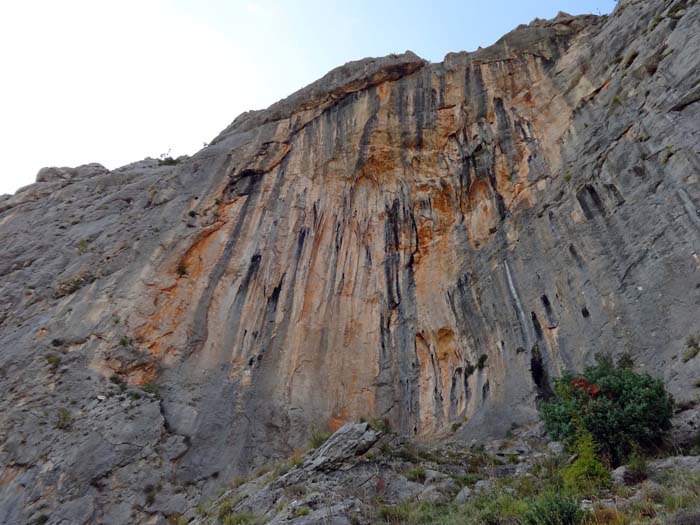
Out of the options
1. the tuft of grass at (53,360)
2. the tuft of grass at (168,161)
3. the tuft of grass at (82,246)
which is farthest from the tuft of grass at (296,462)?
the tuft of grass at (168,161)

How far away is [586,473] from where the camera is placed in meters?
9.55

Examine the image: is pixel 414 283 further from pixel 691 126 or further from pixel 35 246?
pixel 35 246

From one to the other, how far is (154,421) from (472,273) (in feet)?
41.5

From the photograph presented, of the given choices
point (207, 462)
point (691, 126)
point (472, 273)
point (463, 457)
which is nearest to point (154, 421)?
point (207, 462)

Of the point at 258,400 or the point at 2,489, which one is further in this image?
the point at 258,400

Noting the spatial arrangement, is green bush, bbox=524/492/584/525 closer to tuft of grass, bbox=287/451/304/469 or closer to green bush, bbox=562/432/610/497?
green bush, bbox=562/432/610/497

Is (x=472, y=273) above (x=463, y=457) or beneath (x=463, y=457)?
above

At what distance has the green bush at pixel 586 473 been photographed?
9.16 meters

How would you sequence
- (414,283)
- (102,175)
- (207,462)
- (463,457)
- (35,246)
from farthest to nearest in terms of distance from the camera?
(102,175), (35,246), (414,283), (207,462), (463,457)

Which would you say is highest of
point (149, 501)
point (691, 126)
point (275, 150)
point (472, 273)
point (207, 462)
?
point (275, 150)

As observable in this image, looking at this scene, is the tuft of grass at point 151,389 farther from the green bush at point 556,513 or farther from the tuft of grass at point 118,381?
the green bush at point 556,513

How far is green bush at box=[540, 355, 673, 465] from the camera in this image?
10523mm

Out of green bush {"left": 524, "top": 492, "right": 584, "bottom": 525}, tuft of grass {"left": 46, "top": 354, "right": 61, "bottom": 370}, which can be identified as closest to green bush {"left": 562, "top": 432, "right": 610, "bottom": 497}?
green bush {"left": 524, "top": 492, "right": 584, "bottom": 525}

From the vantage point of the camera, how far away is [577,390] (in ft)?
37.9
